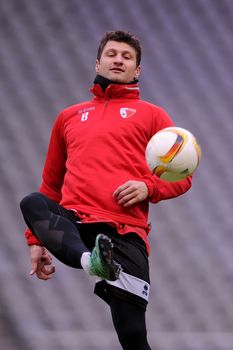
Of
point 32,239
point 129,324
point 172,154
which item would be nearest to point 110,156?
point 172,154

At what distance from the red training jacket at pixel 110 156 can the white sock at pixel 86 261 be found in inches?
6.3

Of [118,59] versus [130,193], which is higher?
[118,59]

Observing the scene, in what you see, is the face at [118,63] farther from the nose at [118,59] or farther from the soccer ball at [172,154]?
the soccer ball at [172,154]

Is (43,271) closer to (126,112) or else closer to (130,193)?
(130,193)

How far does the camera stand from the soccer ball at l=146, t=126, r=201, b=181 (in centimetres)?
209

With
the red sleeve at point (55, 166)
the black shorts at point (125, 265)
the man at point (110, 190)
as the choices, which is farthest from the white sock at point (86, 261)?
the red sleeve at point (55, 166)

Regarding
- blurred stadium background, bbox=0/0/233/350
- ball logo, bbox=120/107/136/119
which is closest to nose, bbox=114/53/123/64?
ball logo, bbox=120/107/136/119

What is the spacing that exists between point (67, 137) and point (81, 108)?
0.30 ft

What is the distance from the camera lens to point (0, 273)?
3.55m

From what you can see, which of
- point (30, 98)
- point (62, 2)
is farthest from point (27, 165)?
point (62, 2)

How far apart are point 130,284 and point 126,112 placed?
45 cm

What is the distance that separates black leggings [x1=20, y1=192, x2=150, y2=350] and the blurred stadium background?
3.93ft

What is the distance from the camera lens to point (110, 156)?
2.22 meters

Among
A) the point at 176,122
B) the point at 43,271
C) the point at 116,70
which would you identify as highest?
the point at 116,70
